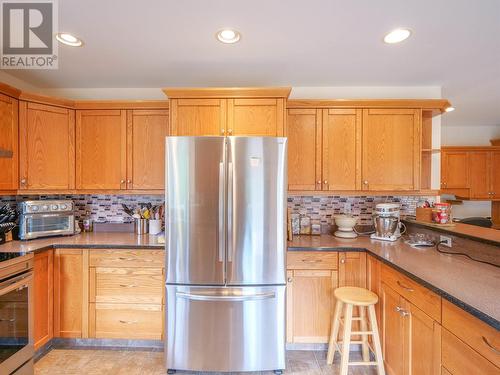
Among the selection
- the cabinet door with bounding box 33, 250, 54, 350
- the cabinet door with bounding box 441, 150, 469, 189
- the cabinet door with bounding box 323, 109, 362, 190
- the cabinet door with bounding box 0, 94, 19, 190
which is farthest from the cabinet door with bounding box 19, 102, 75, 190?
the cabinet door with bounding box 441, 150, 469, 189

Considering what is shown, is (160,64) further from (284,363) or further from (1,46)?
(284,363)

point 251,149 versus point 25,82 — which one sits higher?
point 25,82

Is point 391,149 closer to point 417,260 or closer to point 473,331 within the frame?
point 417,260

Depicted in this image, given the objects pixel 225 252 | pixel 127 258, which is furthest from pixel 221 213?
pixel 127 258

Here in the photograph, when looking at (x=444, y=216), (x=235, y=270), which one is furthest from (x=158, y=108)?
(x=444, y=216)

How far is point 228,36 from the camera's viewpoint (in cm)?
176

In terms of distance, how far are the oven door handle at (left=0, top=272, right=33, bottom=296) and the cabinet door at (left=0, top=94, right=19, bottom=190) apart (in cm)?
82

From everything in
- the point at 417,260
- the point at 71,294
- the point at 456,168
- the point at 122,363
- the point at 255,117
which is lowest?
the point at 122,363

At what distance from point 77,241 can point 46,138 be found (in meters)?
0.99

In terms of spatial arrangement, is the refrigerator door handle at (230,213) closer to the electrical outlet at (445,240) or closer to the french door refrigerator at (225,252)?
the french door refrigerator at (225,252)

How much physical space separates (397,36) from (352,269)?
1.75 meters

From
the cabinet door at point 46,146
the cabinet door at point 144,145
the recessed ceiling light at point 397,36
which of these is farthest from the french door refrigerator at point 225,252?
the cabinet door at point 46,146

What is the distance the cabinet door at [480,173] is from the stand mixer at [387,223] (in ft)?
10.3

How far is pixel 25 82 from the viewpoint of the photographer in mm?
2564
